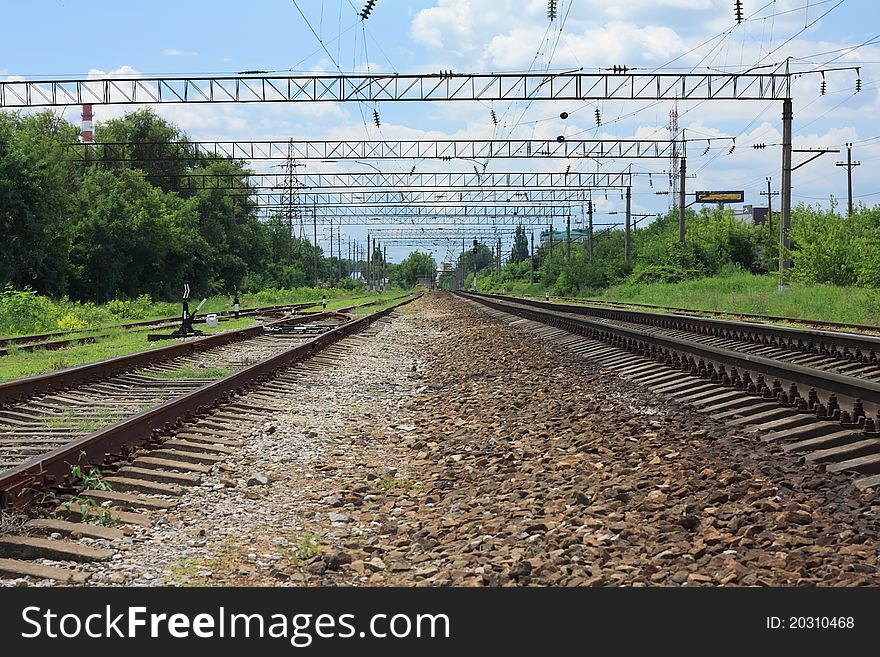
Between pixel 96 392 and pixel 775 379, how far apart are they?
712cm

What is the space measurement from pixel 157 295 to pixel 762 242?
117 ft

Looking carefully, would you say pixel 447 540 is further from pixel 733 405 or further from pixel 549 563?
pixel 733 405

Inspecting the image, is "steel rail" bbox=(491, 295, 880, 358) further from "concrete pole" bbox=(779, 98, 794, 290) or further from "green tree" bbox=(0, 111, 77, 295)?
"green tree" bbox=(0, 111, 77, 295)

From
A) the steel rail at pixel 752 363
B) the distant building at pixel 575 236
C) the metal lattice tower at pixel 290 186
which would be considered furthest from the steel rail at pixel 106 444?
the distant building at pixel 575 236

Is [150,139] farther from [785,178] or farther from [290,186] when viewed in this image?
[785,178]

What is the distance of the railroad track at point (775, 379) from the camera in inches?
253

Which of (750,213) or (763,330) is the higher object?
(750,213)

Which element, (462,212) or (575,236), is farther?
(575,236)

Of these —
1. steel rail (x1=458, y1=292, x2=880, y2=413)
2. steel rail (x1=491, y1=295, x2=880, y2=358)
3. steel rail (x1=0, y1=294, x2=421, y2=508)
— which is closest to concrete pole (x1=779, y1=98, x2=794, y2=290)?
steel rail (x1=491, y1=295, x2=880, y2=358)
